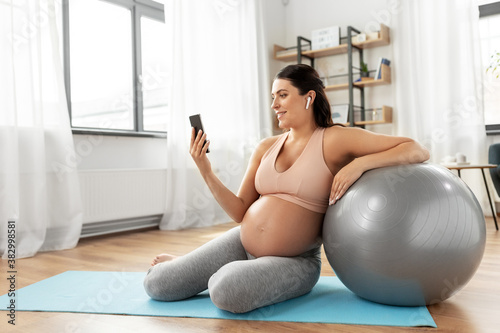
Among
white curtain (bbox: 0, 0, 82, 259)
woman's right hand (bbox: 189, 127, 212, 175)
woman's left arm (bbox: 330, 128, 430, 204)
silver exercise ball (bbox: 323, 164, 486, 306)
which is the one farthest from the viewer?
white curtain (bbox: 0, 0, 82, 259)

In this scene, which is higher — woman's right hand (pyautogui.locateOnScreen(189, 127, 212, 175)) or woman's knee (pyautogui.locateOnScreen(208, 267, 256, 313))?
woman's right hand (pyautogui.locateOnScreen(189, 127, 212, 175))

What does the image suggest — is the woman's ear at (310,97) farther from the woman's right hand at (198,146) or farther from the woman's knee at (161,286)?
the woman's knee at (161,286)

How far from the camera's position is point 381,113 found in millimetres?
4504

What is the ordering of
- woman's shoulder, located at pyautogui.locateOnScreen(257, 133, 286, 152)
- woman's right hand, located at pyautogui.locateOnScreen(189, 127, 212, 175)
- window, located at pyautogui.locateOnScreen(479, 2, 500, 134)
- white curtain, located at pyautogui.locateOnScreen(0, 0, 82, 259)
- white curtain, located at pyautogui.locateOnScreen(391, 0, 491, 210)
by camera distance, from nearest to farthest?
woman's right hand, located at pyautogui.locateOnScreen(189, 127, 212, 175) < woman's shoulder, located at pyautogui.locateOnScreen(257, 133, 286, 152) < white curtain, located at pyautogui.locateOnScreen(0, 0, 82, 259) < white curtain, located at pyautogui.locateOnScreen(391, 0, 491, 210) < window, located at pyautogui.locateOnScreen(479, 2, 500, 134)

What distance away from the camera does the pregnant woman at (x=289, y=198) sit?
1.55 meters

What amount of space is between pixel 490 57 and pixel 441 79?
50 cm

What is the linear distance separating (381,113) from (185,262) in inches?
130

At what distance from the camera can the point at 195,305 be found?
65.0 inches

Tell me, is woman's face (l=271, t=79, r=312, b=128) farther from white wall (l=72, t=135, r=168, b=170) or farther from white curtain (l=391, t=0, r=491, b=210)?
white curtain (l=391, t=0, r=491, b=210)

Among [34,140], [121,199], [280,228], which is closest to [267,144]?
[280,228]

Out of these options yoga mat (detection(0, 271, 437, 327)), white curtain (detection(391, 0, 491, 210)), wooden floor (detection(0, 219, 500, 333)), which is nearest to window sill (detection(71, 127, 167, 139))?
wooden floor (detection(0, 219, 500, 333))

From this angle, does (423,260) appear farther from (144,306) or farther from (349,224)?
(144,306)

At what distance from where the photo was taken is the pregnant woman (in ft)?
5.08

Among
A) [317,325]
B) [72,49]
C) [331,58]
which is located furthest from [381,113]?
[317,325]
